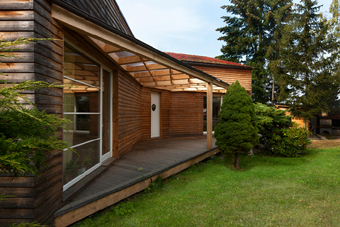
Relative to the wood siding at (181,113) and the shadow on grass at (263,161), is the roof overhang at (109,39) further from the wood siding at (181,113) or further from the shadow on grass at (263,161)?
the wood siding at (181,113)

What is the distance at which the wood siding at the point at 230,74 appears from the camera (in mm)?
10281

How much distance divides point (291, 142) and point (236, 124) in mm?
2929

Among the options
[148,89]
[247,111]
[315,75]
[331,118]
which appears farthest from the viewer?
[331,118]

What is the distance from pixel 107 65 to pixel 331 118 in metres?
16.8

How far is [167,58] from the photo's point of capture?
3838 millimetres

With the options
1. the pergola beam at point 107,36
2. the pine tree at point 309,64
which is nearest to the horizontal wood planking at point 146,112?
the pergola beam at point 107,36

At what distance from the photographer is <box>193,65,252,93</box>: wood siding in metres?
10.3

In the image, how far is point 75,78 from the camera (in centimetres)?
292

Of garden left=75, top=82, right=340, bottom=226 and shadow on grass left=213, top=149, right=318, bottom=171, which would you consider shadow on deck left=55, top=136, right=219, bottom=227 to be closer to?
garden left=75, top=82, right=340, bottom=226

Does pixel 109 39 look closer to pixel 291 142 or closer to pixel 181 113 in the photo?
pixel 291 142

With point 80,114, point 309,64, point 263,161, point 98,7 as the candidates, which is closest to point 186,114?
point 263,161

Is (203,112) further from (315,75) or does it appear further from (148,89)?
(315,75)

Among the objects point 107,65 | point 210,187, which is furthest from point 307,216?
point 107,65

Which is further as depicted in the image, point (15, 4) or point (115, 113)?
point (115, 113)
